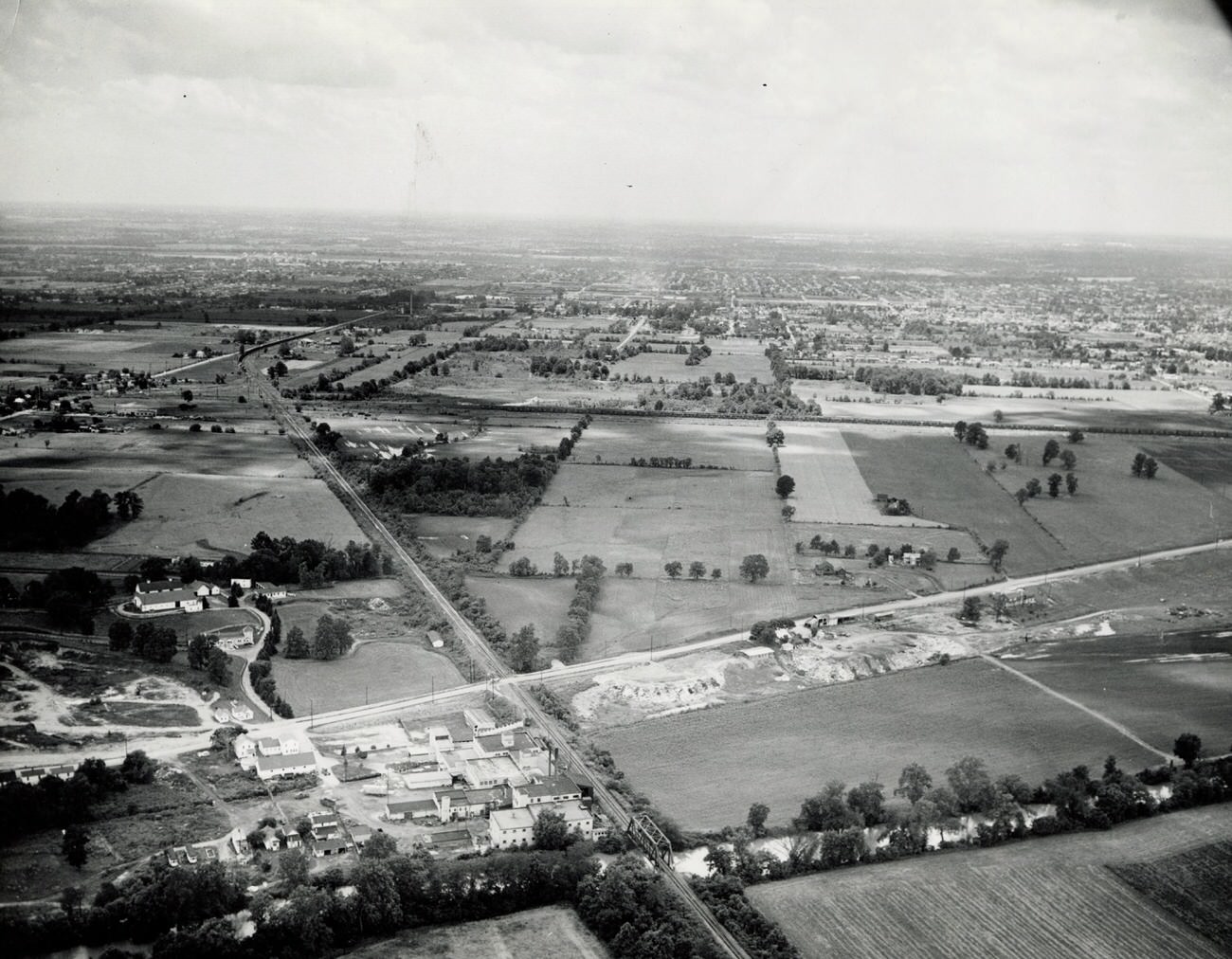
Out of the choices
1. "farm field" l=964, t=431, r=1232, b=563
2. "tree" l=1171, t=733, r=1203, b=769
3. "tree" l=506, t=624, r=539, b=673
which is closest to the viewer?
"tree" l=1171, t=733, r=1203, b=769

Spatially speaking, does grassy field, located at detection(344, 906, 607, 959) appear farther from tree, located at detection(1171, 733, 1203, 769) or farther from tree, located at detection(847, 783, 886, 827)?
tree, located at detection(1171, 733, 1203, 769)

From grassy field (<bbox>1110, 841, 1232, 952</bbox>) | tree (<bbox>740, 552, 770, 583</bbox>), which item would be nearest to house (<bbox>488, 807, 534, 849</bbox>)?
grassy field (<bbox>1110, 841, 1232, 952</bbox>)

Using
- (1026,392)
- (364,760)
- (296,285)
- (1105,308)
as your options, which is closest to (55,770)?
(364,760)

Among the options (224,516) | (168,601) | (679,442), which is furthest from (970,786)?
(679,442)

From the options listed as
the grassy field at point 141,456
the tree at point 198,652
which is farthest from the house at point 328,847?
the grassy field at point 141,456

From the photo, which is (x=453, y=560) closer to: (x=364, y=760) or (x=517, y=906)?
(x=364, y=760)

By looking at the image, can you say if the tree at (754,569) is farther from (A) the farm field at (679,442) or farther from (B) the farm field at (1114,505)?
(A) the farm field at (679,442)

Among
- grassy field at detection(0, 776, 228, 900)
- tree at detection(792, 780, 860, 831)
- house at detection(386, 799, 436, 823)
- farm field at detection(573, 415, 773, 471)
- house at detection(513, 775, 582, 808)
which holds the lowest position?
grassy field at detection(0, 776, 228, 900)
